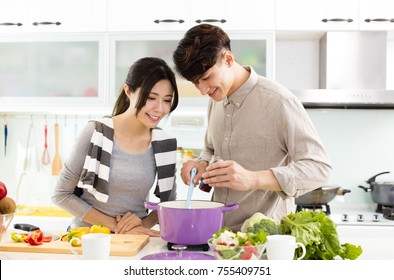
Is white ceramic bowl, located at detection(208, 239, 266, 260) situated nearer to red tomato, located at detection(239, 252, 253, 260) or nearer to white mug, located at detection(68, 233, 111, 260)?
red tomato, located at detection(239, 252, 253, 260)

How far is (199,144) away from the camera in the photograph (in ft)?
11.1

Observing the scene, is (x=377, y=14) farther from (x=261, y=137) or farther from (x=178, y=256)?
(x=178, y=256)

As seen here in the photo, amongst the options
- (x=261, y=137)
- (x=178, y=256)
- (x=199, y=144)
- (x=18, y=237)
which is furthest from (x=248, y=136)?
(x=199, y=144)

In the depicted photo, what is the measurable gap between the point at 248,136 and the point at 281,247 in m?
0.62

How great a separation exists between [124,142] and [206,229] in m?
0.66

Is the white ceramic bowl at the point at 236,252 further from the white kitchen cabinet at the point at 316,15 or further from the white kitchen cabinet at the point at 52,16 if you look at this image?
the white kitchen cabinet at the point at 52,16

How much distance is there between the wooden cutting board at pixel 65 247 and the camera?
1.47 metres

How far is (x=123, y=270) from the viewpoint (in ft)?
3.97

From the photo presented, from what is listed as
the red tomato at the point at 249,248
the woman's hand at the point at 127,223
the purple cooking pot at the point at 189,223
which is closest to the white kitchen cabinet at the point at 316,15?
the woman's hand at the point at 127,223

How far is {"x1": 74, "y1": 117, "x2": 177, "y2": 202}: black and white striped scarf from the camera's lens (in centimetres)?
191

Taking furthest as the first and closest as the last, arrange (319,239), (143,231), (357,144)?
1. (357,144)
2. (143,231)
3. (319,239)

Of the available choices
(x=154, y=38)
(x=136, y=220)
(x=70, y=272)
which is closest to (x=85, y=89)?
(x=154, y=38)

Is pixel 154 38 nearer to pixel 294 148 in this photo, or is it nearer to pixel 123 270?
pixel 294 148

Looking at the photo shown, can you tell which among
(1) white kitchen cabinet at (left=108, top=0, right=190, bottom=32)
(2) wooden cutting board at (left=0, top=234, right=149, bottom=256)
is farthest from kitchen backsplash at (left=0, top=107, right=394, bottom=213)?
(2) wooden cutting board at (left=0, top=234, right=149, bottom=256)
